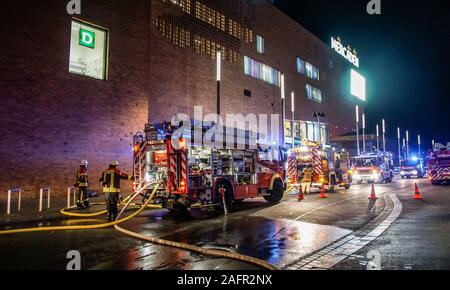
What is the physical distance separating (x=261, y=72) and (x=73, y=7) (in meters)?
18.6

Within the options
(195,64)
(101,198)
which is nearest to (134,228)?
(101,198)

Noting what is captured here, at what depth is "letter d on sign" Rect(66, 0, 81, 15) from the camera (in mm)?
17422

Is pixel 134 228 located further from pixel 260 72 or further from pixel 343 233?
pixel 260 72

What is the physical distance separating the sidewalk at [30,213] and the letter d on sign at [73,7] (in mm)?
8795

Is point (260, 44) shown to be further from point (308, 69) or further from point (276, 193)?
point (276, 193)

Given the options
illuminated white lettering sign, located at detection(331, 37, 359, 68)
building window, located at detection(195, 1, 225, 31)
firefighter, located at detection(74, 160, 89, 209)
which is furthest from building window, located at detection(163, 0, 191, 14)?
illuminated white lettering sign, located at detection(331, 37, 359, 68)

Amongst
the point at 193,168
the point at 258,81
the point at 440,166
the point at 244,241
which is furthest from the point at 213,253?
the point at 258,81

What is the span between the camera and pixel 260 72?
32.8 m

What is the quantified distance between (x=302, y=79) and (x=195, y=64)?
1898 cm

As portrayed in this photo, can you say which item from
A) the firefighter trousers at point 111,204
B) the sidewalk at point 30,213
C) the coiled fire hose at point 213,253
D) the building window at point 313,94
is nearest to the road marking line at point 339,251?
the coiled fire hose at point 213,253

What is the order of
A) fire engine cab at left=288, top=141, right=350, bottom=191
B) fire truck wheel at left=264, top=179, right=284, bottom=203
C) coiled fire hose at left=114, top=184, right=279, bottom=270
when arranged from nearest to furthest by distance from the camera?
coiled fire hose at left=114, top=184, right=279, bottom=270 → fire truck wheel at left=264, top=179, right=284, bottom=203 → fire engine cab at left=288, top=141, right=350, bottom=191

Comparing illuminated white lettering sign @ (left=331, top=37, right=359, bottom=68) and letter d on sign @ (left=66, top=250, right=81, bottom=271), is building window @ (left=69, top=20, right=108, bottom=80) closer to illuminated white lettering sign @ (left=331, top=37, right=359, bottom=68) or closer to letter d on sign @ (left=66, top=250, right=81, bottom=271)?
letter d on sign @ (left=66, top=250, right=81, bottom=271)

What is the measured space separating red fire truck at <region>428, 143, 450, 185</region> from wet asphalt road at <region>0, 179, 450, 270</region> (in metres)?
15.3

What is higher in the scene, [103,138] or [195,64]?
[195,64]
